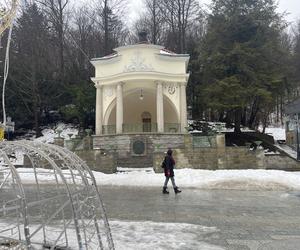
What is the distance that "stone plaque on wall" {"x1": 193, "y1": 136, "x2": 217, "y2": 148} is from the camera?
26.0 meters

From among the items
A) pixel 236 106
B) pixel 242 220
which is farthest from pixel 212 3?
pixel 242 220

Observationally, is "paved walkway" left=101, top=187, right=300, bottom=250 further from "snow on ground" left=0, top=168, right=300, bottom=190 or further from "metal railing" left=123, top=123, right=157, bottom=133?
"metal railing" left=123, top=123, right=157, bottom=133

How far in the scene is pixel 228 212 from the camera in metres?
12.2

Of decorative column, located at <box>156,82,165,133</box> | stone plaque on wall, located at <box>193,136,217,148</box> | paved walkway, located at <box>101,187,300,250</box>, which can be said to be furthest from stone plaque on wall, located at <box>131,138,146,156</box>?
paved walkway, located at <box>101,187,300,250</box>

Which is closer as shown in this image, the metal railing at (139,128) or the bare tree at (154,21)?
the metal railing at (139,128)

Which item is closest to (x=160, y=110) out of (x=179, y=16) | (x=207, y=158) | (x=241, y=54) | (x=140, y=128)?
(x=140, y=128)

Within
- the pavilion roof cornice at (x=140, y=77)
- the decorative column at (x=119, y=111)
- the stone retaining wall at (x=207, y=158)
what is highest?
the pavilion roof cornice at (x=140, y=77)

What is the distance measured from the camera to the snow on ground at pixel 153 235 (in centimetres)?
798

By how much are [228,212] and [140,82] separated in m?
20.6

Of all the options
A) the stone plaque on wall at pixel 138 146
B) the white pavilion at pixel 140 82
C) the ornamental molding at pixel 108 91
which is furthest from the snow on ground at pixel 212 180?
the ornamental molding at pixel 108 91

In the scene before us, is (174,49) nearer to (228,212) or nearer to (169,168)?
(169,168)

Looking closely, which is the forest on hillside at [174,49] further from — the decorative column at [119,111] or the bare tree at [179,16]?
the decorative column at [119,111]

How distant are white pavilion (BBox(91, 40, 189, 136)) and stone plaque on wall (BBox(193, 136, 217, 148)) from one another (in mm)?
4112

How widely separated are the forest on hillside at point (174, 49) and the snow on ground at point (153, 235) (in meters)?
24.8
